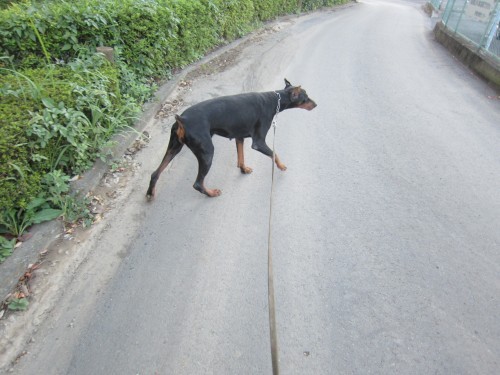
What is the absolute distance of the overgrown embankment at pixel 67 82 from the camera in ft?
9.47

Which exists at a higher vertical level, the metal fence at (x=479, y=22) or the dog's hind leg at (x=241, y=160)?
the metal fence at (x=479, y=22)

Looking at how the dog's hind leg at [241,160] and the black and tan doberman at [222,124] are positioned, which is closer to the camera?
the black and tan doberman at [222,124]

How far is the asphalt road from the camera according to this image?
90.0 inches

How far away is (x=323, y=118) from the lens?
5621 millimetres

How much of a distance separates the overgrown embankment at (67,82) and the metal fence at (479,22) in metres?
7.74

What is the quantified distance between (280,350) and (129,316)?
1248 mm

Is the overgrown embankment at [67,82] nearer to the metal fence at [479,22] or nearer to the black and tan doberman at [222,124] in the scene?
the black and tan doberman at [222,124]

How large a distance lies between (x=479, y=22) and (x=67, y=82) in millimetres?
10890

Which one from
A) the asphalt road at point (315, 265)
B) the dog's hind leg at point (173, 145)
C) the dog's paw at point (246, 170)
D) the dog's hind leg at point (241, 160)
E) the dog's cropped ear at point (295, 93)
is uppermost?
the dog's cropped ear at point (295, 93)

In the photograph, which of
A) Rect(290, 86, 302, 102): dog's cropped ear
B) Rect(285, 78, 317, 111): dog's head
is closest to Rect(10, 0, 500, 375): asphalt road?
Rect(285, 78, 317, 111): dog's head

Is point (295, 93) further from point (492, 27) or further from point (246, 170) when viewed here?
point (492, 27)

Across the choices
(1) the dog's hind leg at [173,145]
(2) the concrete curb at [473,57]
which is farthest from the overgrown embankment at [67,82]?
(2) the concrete curb at [473,57]

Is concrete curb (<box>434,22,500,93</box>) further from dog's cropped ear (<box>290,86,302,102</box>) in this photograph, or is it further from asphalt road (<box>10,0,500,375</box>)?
dog's cropped ear (<box>290,86,302,102</box>)

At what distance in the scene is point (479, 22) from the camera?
884cm
